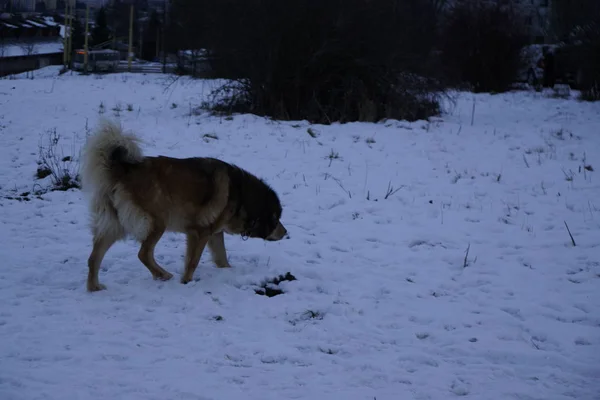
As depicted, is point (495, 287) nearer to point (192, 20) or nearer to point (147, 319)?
point (147, 319)

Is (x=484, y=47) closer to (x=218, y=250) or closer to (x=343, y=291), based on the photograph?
(x=218, y=250)

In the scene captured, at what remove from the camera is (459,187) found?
29.7 feet

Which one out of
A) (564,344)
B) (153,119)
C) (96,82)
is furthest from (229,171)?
(96,82)

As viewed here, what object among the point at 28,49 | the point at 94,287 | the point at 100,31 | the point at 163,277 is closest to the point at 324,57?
the point at 163,277

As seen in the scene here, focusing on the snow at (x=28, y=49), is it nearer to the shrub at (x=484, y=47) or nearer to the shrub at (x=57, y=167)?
the shrub at (x=484, y=47)

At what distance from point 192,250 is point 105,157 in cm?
116

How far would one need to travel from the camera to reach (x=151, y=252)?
5.71 metres

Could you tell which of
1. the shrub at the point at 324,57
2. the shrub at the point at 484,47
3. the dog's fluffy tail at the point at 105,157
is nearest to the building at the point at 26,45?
the shrub at the point at 484,47

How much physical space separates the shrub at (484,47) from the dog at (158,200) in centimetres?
1866

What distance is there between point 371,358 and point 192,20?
44.0ft

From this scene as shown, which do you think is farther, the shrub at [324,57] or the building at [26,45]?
the building at [26,45]

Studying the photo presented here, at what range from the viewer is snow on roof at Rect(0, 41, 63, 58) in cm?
3987

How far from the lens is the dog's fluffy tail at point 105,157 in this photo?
546 cm

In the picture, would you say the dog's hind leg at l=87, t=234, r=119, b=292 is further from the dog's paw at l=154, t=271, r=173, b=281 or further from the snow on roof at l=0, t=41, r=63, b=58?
the snow on roof at l=0, t=41, r=63, b=58
